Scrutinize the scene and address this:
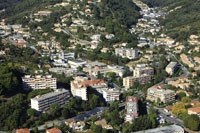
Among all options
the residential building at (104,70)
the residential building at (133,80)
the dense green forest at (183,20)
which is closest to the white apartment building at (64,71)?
the residential building at (104,70)

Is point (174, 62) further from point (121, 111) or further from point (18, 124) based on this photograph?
point (18, 124)

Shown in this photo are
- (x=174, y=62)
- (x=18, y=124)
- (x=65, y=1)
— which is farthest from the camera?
(x=65, y=1)

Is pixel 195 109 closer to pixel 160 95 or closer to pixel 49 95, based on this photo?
pixel 160 95

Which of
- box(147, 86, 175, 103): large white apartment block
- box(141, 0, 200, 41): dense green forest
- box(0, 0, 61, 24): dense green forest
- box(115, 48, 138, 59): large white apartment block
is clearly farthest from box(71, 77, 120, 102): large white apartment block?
box(0, 0, 61, 24): dense green forest

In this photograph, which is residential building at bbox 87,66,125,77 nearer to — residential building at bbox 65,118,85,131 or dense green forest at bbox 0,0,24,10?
residential building at bbox 65,118,85,131

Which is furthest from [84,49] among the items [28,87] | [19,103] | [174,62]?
[19,103]

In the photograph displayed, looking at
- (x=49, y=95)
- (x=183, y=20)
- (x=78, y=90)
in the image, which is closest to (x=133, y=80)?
(x=78, y=90)
